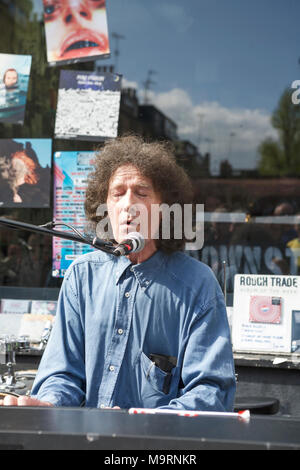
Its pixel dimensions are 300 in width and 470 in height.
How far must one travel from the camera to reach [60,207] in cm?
354

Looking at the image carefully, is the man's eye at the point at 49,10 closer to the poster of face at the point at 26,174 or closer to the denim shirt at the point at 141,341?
the poster of face at the point at 26,174

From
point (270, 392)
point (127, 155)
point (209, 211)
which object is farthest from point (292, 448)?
point (209, 211)

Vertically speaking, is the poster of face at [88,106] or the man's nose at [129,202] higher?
the poster of face at [88,106]

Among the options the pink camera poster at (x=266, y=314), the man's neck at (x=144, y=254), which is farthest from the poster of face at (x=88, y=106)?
the man's neck at (x=144, y=254)

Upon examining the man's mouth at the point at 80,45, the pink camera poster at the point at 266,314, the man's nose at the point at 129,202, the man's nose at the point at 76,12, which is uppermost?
the man's nose at the point at 76,12

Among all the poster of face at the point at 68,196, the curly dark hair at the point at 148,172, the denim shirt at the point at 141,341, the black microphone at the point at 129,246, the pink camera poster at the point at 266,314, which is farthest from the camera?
the poster of face at the point at 68,196

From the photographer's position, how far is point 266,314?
315 centimetres

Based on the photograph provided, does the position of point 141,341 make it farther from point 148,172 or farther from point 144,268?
point 148,172

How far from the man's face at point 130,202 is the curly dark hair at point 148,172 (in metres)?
0.03

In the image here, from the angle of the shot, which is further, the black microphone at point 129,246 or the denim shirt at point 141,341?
the denim shirt at point 141,341

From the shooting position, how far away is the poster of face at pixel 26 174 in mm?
3588

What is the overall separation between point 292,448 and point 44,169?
2879mm

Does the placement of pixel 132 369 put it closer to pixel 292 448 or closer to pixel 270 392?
pixel 292 448

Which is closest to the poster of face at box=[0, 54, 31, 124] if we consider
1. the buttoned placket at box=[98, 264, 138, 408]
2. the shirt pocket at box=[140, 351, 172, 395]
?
the buttoned placket at box=[98, 264, 138, 408]
